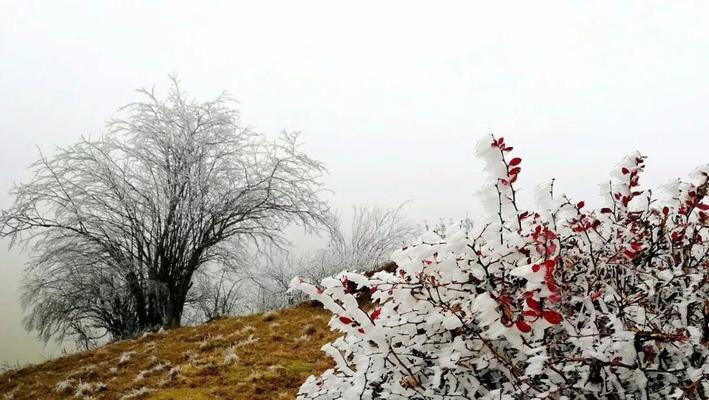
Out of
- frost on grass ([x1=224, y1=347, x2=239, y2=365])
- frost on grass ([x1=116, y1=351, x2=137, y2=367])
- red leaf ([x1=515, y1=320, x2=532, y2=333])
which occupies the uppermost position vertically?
frost on grass ([x1=116, y1=351, x2=137, y2=367])

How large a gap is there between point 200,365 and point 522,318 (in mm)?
6585

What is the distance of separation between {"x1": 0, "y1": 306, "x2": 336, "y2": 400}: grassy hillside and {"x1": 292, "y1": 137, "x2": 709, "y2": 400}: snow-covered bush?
3.70 metres

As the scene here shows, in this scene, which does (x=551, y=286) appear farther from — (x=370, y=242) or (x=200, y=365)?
(x=370, y=242)

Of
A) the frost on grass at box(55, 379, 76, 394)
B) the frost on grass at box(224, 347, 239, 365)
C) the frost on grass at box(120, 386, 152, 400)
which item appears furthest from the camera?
the frost on grass at box(55, 379, 76, 394)

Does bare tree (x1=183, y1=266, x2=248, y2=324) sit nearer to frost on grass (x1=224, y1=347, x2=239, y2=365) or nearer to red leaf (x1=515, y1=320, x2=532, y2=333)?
frost on grass (x1=224, y1=347, x2=239, y2=365)

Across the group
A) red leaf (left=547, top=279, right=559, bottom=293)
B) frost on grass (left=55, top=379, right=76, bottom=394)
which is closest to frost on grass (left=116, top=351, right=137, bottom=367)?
frost on grass (left=55, top=379, right=76, bottom=394)

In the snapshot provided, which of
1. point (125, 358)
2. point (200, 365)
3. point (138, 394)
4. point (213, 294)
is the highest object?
point (213, 294)

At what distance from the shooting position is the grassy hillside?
6.09m

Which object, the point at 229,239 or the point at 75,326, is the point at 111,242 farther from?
the point at 75,326

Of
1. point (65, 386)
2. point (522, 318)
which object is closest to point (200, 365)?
point (65, 386)

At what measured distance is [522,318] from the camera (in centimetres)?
174

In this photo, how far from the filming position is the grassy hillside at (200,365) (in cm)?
609

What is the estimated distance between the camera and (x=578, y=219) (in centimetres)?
248

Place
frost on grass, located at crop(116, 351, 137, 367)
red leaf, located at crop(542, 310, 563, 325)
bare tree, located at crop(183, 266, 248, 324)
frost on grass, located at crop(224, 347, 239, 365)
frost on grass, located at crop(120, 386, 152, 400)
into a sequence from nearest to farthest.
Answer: red leaf, located at crop(542, 310, 563, 325) < frost on grass, located at crop(120, 386, 152, 400) < frost on grass, located at crop(224, 347, 239, 365) < frost on grass, located at crop(116, 351, 137, 367) < bare tree, located at crop(183, 266, 248, 324)
